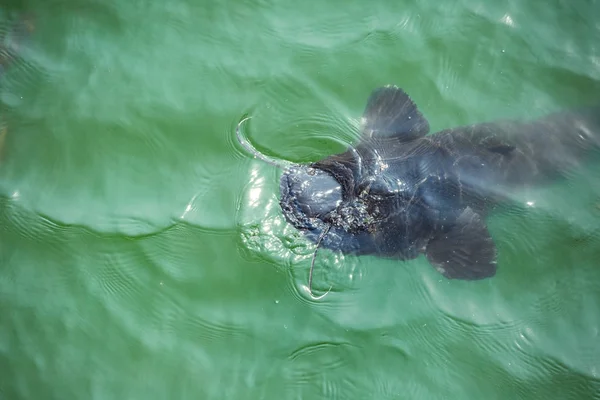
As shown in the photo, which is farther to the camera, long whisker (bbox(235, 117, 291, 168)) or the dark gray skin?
long whisker (bbox(235, 117, 291, 168))

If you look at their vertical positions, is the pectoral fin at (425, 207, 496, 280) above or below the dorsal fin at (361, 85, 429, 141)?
below

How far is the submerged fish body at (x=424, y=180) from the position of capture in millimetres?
3922

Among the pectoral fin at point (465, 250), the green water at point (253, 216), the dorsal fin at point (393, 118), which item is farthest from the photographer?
the dorsal fin at point (393, 118)

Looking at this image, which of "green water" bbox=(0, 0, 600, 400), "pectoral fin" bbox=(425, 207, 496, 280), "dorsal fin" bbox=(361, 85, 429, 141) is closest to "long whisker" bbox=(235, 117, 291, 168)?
"green water" bbox=(0, 0, 600, 400)

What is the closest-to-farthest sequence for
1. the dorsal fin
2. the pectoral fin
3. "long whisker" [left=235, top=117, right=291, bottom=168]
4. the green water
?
the green water, the pectoral fin, "long whisker" [left=235, top=117, right=291, bottom=168], the dorsal fin

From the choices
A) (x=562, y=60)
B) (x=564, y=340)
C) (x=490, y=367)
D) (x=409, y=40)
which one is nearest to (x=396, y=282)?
(x=490, y=367)

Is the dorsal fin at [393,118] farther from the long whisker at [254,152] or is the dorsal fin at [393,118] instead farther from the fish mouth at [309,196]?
the long whisker at [254,152]

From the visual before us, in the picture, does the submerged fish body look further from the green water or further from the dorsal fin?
the green water

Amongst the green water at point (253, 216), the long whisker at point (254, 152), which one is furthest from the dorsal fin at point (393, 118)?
the long whisker at point (254, 152)

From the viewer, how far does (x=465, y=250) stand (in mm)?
3963

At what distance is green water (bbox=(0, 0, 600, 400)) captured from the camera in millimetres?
3826

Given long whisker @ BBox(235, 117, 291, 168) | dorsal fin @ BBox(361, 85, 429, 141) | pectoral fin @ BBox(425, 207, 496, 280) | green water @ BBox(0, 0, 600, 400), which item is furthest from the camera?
dorsal fin @ BBox(361, 85, 429, 141)

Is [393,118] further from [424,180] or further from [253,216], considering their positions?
[253,216]

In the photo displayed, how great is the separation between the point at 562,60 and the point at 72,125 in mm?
4249
